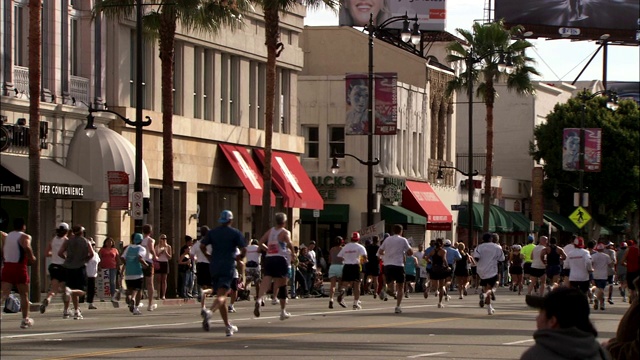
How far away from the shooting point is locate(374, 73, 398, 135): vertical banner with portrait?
1972 inches

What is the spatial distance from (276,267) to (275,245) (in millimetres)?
453

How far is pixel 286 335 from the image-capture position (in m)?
21.3

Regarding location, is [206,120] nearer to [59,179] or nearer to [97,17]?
[97,17]

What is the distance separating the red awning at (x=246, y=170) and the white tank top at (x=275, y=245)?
2297 centimetres

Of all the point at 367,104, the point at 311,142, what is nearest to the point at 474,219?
the point at 311,142

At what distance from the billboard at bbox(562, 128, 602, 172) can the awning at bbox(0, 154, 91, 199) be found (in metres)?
31.8

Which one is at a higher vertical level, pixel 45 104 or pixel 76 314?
pixel 45 104

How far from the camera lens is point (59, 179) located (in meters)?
36.5

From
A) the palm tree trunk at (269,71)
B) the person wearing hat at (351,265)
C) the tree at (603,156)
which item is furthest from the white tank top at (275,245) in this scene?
the tree at (603,156)

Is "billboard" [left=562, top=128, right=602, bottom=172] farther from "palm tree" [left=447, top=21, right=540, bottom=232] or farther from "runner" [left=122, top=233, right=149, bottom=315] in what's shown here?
"runner" [left=122, top=233, right=149, bottom=315]

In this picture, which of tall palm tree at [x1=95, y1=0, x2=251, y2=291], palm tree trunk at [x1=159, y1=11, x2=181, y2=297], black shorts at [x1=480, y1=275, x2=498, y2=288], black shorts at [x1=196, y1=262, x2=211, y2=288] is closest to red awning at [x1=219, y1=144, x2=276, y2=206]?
tall palm tree at [x1=95, y1=0, x2=251, y2=291]

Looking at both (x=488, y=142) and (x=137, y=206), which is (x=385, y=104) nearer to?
(x=488, y=142)

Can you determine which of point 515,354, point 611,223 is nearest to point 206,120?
point 515,354

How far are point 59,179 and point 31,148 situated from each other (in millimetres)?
5729
